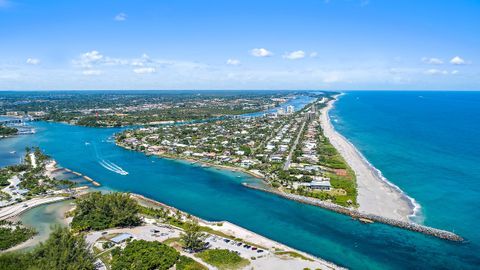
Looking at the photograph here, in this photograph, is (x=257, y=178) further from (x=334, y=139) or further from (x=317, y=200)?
(x=334, y=139)

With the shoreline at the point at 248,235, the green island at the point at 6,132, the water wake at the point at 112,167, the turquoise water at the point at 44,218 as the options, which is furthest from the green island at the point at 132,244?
the green island at the point at 6,132

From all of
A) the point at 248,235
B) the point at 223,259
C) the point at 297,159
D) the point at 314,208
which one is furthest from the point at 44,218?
the point at 297,159

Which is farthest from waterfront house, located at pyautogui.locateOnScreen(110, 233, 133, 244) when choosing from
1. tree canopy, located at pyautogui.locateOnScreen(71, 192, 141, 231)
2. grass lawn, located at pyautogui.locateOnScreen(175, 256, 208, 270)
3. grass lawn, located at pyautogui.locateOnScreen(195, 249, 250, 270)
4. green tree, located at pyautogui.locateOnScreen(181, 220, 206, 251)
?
grass lawn, located at pyautogui.locateOnScreen(195, 249, 250, 270)

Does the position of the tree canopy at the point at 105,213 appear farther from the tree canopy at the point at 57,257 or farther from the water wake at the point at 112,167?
the water wake at the point at 112,167

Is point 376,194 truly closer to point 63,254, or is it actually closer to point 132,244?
point 132,244

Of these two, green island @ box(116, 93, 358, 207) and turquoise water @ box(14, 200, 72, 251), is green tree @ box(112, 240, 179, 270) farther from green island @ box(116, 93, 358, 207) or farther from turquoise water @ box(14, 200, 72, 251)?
green island @ box(116, 93, 358, 207)
